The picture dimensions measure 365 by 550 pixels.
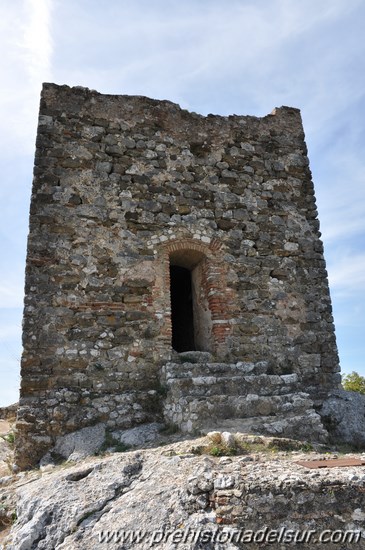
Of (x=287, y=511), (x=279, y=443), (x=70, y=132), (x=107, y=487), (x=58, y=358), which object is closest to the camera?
(x=287, y=511)

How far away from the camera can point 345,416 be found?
723 centimetres

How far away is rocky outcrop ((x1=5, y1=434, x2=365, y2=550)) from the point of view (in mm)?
3955

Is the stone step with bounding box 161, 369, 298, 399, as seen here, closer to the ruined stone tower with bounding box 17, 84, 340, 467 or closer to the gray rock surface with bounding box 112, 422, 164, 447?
the ruined stone tower with bounding box 17, 84, 340, 467

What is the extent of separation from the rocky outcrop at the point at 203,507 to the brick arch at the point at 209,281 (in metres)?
3.00

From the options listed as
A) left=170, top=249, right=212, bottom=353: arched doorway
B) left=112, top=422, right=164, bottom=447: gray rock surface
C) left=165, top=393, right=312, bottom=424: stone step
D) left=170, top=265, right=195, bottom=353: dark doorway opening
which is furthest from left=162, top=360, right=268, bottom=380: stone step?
left=170, top=265, right=195, bottom=353: dark doorway opening

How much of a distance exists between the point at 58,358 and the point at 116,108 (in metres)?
4.86

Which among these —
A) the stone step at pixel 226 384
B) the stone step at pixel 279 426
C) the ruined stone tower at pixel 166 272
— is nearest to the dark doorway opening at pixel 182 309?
the ruined stone tower at pixel 166 272

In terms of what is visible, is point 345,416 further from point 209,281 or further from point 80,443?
point 80,443

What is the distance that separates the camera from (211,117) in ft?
31.0

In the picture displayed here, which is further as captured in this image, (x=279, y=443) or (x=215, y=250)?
(x=215, y=250)

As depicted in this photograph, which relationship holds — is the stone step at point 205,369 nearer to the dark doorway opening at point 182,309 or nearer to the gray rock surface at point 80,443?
the gray rock surface at point 80,443

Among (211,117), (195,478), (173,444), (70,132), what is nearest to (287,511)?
(195,478)

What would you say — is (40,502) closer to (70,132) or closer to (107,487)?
(107,487)

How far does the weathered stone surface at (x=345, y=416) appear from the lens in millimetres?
Answer: 6746
